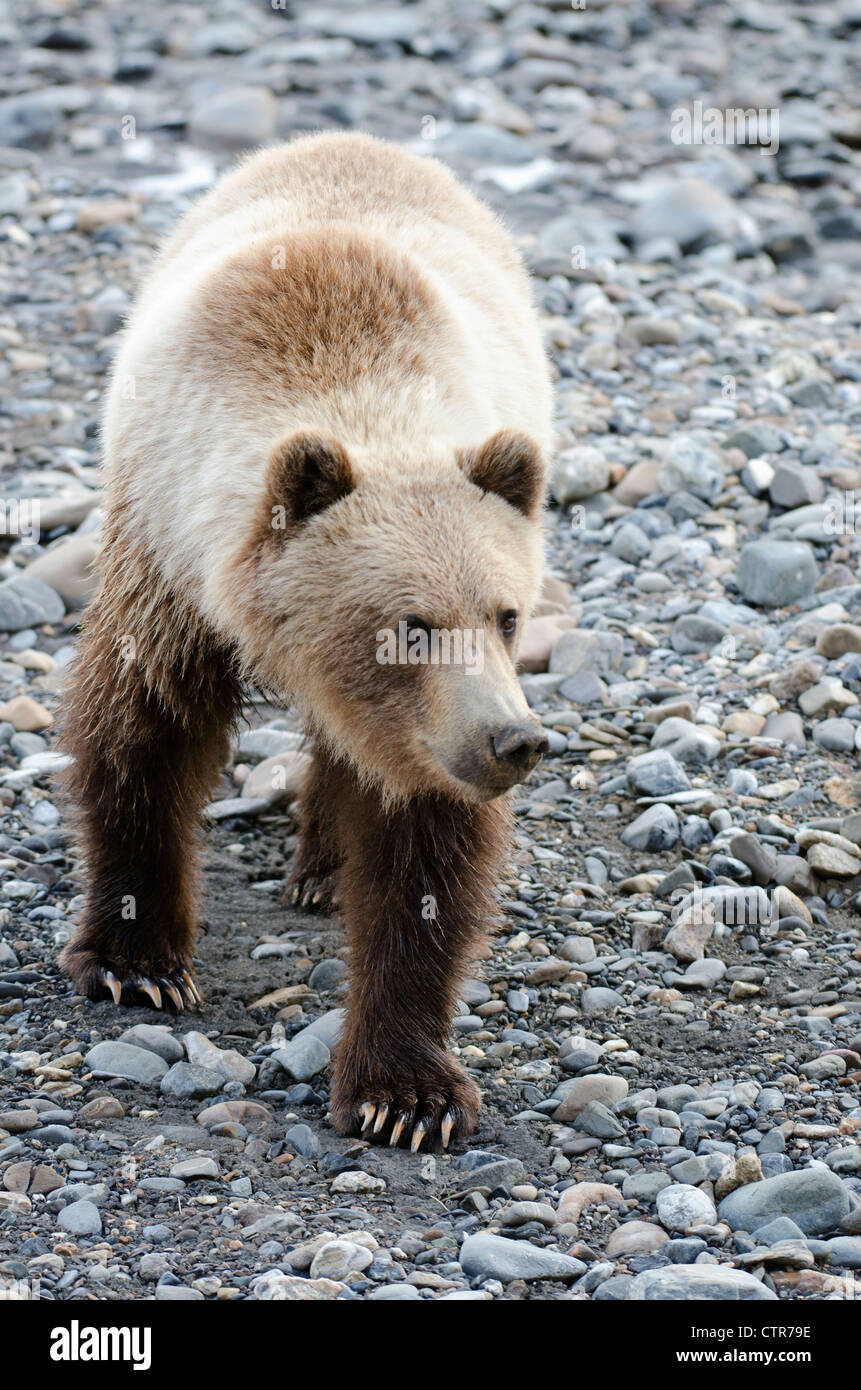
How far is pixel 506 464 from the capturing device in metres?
4.73

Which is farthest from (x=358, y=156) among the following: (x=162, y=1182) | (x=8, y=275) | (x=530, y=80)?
(x=530, y=80)

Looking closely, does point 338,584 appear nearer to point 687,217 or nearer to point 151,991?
point 151,991

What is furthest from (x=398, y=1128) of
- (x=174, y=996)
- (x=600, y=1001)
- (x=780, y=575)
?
(x=780, y=575)

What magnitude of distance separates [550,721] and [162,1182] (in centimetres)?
348

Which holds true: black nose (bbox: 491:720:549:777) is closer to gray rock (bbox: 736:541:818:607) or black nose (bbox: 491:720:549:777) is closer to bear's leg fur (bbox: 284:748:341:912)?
bear's leg fur (bbox: 284:748:341:912)

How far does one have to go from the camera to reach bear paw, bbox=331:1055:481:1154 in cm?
509

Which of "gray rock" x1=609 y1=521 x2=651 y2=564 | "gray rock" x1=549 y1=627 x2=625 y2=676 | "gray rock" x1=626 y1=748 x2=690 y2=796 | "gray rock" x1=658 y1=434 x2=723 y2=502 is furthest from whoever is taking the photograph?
"gray rock" x1=658 y1=434 x2=723 y2=502

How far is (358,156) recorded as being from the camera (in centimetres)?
633

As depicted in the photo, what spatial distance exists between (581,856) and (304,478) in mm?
2695

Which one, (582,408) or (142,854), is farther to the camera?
(582,408)

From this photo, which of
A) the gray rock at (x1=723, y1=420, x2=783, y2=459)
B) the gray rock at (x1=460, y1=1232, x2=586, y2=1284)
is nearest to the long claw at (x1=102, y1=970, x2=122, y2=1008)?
the gray rock at (x1=460, y1=1232, x2=586, y2=1284)

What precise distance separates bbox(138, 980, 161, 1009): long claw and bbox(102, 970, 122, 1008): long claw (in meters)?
0.08

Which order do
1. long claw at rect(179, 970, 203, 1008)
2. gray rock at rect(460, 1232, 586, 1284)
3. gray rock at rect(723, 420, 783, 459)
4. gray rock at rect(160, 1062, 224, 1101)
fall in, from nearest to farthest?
gray rock at rect(460, 1232, 586, 1284)
gray rock at rect(160, 1062, 224, 1101)
long claw at rect(179, 970, 203, 1008)
gray rock at rect(723, 420, 783, 459)
